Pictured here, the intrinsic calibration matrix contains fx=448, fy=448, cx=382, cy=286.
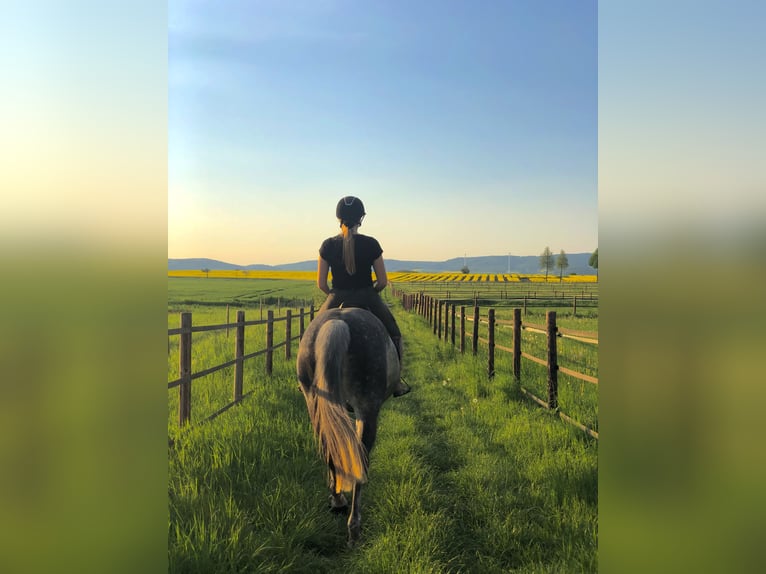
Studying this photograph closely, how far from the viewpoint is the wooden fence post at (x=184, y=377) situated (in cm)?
495

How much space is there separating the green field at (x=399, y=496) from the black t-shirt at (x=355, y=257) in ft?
4.95

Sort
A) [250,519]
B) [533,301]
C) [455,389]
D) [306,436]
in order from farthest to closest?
[533,301] → [455,389] → [306,436] → [250,519]

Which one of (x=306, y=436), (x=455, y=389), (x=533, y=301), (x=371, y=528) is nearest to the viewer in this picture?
(x=371, y=528)

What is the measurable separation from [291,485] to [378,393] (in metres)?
0.97

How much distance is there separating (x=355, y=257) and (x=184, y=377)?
2591mm

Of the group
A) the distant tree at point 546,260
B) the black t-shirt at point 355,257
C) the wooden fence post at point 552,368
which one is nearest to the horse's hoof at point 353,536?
the black t-shirt at point 355,257

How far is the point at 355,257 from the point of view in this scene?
3750 mm

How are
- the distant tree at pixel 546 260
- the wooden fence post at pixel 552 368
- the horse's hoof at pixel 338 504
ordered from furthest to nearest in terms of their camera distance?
the distant tree at pixel 546 260
the wooden fence post at pixel 552 368
the horse's hoof at pixel 338 504

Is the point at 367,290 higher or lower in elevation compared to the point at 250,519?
higher

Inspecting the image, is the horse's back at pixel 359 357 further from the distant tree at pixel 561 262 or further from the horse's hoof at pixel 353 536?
the distant tree at pixel 561 262

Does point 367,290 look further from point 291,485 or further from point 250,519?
point 250,519
